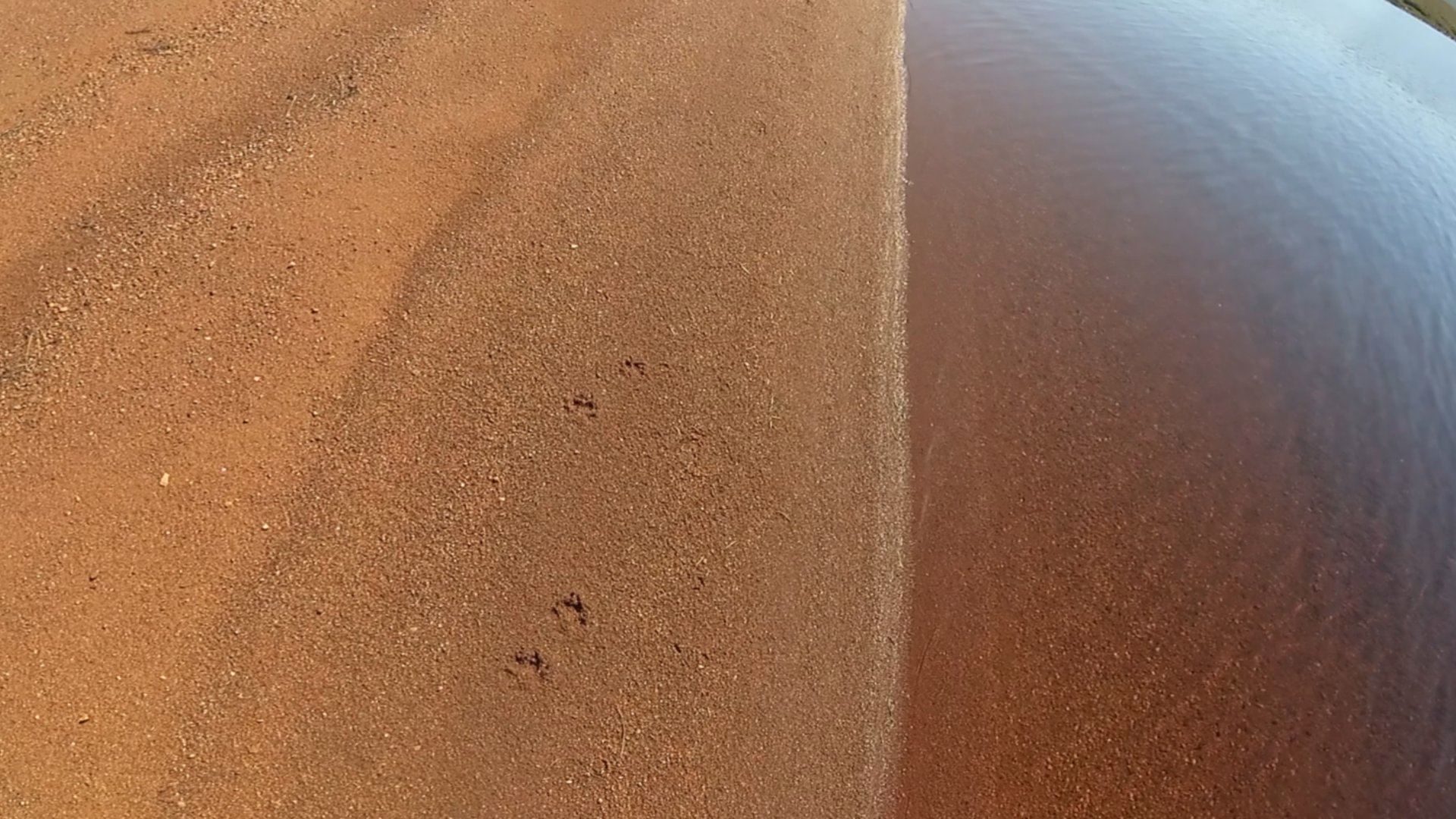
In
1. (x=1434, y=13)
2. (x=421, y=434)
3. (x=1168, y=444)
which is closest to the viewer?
(x=421, y=434)

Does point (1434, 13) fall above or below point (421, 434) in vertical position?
above

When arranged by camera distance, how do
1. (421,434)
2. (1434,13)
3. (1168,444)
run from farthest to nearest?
(1434,13) → (1168,444) → (421,434)

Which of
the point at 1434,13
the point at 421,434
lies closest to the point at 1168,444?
the point at 421,434

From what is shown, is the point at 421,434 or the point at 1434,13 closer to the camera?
the point at 421,434

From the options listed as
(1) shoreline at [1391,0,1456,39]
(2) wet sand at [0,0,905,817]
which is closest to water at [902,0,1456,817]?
(2) wet sand at [0,0,905,817]

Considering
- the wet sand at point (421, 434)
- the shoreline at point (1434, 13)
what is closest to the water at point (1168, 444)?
the wet sand at point (421, 434)

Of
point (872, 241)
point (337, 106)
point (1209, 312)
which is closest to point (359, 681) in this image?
point (337, 106)

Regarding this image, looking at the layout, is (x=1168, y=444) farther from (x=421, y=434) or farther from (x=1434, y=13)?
(x=1434, y=13)
